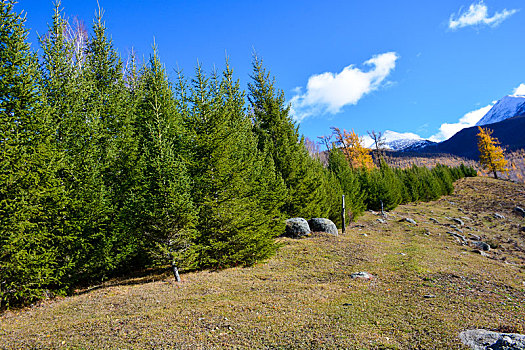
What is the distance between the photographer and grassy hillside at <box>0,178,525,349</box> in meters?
5.54

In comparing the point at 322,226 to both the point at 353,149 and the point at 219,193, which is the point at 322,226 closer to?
the point at 219,193

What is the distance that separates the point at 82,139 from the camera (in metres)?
11.4

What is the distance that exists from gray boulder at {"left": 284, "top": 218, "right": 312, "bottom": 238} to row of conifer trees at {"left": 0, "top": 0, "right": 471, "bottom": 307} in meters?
2.39

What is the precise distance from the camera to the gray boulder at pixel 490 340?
173 inches

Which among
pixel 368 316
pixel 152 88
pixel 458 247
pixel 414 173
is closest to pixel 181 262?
pixel 368 316

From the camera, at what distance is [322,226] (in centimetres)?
1784

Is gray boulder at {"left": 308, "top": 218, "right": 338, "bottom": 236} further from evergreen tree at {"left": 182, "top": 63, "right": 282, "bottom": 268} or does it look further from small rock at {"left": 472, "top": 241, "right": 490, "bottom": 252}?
small rock at {"left": 472, "top": 241, "right": 490, "bottom": 252}

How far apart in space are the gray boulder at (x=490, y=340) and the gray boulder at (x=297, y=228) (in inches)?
455

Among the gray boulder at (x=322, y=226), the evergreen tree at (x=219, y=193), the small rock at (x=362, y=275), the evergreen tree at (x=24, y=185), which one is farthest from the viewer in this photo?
the gray boulder at (x=322, y=226)

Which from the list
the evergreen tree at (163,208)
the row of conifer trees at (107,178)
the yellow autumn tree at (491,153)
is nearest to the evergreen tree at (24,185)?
the row of conifer trees at (107,178)

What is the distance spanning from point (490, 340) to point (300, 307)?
4013 mm

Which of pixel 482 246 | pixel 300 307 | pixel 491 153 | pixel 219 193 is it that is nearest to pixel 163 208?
pixel 219 193

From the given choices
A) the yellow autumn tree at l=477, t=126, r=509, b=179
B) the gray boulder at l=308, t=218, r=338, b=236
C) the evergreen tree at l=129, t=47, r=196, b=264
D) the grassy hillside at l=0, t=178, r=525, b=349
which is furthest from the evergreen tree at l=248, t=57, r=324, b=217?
the yellow autumn tree at l=477, t=126, r=509, b=179

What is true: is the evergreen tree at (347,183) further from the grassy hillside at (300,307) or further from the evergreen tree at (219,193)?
the evergreen tree at (219,193)
